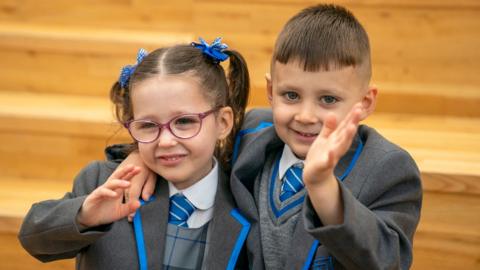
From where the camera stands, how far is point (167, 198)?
1.49m

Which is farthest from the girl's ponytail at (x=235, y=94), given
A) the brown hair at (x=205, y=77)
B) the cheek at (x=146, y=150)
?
the cheek at (x=146, y=150)

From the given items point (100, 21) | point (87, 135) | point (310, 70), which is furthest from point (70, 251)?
point (100, 21)

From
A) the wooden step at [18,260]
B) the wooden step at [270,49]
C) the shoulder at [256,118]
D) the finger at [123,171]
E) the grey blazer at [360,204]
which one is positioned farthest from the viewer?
the wooden step at [270,49]

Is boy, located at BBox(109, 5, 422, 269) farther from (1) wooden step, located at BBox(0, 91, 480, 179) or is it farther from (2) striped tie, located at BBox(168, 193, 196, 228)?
(1) wooden step, located at BBox(0, 91, 480, 179)

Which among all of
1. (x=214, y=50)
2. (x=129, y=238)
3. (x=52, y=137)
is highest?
(x=214, y=50)

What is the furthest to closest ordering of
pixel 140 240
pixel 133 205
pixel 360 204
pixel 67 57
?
pixel 67 57, pixel 140 240, pixel 133 205, pixel 360 204

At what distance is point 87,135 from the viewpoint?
2.22 meters

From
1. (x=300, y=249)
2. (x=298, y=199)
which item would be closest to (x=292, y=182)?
(x=298, y=199)

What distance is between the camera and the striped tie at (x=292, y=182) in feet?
4.70

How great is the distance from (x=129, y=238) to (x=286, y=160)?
1.15ft

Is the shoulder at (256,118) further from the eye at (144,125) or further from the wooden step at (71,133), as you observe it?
the wooden step at (71,133)

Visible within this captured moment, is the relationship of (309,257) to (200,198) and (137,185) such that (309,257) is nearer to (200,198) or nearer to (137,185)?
(200,198)

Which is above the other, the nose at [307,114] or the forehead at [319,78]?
the forehead at [319,78]

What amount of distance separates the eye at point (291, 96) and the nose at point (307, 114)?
28mm
